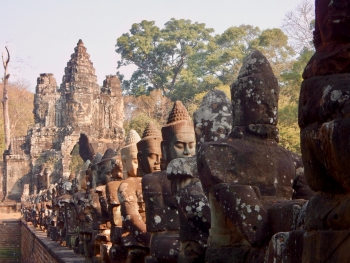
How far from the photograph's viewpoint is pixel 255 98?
3941 mm

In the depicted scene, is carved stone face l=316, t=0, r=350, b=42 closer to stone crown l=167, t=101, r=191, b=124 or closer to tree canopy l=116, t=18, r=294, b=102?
stone crown l=167, t=101, r=191, b=124

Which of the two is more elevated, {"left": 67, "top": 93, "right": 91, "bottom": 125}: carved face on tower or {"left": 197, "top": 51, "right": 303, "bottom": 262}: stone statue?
{"left": 67, "top": 93, "right": 91, "bottom": 125}: carved face on tower

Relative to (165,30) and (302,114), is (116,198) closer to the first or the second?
(302,114)

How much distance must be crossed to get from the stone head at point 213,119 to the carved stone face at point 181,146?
705 mm

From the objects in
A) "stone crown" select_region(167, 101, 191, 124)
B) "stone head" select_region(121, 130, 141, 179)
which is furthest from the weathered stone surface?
"stone crown" select_region(167, 101, 191, 124)

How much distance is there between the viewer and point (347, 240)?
2.28 m

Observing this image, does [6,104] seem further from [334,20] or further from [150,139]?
[334,20]

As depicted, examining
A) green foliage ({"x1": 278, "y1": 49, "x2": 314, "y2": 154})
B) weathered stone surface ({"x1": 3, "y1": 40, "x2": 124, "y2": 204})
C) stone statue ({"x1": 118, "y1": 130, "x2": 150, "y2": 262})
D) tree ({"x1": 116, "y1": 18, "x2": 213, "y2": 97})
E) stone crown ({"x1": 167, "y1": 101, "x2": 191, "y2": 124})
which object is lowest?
stone statue ({"x1": 118, "y1": 130, "x2": 150, "y2": 262})

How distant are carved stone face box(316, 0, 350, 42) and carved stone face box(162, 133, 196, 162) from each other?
3053 millimetres

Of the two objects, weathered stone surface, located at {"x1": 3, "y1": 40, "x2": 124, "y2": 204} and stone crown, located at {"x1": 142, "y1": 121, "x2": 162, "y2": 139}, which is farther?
weathered stone surface, located at {"x1": 3, "y1": 40, "x2": 124, "y2": 204}

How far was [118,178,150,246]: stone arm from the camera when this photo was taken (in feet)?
20.7

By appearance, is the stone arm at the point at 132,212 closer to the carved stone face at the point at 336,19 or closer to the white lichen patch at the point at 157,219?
the white lichen patch at the point at 157,219

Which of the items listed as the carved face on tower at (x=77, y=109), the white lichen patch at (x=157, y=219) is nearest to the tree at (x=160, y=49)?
the carved face on tower at (x=77, y=109)

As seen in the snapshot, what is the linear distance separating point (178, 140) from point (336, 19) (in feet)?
10.3
